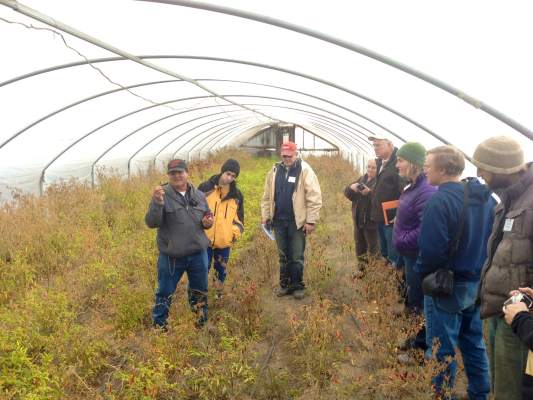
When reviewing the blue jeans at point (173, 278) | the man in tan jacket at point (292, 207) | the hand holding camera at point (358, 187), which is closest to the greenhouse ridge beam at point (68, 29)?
the man in tan jacket at point (292, 207)

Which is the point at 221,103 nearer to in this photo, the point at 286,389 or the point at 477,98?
the point at 477,98

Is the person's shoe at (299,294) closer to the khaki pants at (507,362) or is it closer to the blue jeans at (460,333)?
the blue jeans at (460,333)

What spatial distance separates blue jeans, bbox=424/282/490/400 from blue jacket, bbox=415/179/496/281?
0.15 metres

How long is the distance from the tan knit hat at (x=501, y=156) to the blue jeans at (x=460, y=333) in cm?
83

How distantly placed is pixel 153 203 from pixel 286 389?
6.17 ft

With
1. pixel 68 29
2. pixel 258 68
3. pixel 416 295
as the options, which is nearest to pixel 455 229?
pixel 416 295

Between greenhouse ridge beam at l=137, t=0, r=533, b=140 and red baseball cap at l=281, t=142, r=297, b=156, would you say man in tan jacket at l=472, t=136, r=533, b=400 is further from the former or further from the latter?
red baseball cap at l=281, t=142, r=297, b=156

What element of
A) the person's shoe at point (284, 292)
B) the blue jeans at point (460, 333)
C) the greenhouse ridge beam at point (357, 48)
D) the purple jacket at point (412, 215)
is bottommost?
the person's shoe at point (284, 292)

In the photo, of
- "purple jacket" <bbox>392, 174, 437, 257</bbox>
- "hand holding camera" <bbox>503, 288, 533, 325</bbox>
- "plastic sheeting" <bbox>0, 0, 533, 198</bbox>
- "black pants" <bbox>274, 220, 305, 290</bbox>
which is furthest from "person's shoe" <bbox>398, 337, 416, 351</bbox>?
"plastic sheeting" <bbox>0, 0, 533, 198</bbox>

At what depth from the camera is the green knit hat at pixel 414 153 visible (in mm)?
3146

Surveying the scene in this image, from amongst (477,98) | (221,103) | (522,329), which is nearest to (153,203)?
(522,329)

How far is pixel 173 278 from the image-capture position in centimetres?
357

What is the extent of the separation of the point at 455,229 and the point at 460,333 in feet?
2.61

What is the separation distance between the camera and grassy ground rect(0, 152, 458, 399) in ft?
9.30
